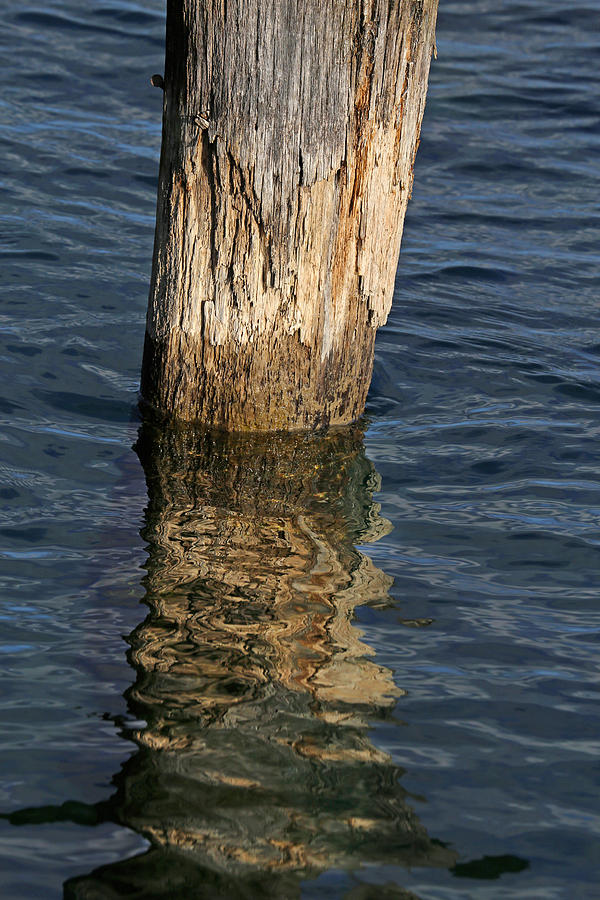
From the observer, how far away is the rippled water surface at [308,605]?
263 cm

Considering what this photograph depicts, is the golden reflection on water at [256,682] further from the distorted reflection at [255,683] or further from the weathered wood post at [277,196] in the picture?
the weathered wood post at [277,196]

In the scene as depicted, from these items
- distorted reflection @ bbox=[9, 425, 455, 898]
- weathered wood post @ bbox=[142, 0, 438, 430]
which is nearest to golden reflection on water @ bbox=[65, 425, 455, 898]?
distorted reflection @ bbox=[9, 425, 455, 898]

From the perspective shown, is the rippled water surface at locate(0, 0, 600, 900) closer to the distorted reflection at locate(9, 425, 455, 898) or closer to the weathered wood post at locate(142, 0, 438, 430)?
the distorted reflection at locate(9, 425, 455, 898)

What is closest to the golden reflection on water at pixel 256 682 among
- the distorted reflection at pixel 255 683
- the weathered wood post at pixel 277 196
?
the distorted reflection at pixel 255 683

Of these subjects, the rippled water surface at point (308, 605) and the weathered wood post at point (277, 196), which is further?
the weathered wood post at point (277, 196)

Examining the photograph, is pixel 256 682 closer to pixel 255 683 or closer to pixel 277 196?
pixel 255 683

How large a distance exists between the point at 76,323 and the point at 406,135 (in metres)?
2.33

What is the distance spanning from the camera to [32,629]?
336 centimetres

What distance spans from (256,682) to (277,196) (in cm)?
170

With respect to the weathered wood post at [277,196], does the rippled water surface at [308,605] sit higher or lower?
lower

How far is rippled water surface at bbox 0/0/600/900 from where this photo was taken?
2.63 meters

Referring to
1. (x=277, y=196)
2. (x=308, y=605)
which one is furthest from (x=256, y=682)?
(x=277, y=196)

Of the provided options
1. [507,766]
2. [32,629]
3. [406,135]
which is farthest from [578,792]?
[406,135]

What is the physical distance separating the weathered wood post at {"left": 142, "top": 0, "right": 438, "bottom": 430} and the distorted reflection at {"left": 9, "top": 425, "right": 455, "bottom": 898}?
11.8 inches
